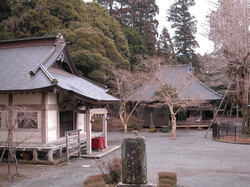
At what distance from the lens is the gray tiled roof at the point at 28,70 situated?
1164cm

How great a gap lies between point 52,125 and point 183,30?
3847 cm

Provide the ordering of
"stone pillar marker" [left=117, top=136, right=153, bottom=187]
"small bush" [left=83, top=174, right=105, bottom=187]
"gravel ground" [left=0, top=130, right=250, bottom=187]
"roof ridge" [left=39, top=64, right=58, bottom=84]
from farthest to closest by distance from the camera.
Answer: "roof ridge" [left=39, top=64, right=58, bottom=84], "gravel ground" [left=0, top=130, right=250, bottom=187], "small bush" [left=83, top=174, right=105, bottom=187], "stone pillar marker" [left=117, top=136, right=153, bottom=187]

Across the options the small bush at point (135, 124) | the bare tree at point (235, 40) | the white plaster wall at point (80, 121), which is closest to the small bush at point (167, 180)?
the white plaster wall at point (80, 121)

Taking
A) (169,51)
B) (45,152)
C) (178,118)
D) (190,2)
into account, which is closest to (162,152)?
(45,152)

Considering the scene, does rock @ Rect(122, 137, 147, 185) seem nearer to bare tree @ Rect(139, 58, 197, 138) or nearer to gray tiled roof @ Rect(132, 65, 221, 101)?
bare tree @ Rect(139, 58, 197, 138)

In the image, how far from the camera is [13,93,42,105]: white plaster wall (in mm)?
11992

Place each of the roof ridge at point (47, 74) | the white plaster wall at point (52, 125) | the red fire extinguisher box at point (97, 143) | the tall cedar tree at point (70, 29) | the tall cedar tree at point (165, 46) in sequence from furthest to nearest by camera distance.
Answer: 1. the tall cedar tree at point (165, 46)
2. the tall cedar tree at point (70, 29)
3. the red fire extinguisher box at point (97, 143)
4. the white plaster wall at point (52, 125)
5. the roof ridge at point (47, 74)

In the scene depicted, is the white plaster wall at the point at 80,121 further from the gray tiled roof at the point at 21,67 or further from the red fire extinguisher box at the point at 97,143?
the gray tiled roof at the point at 21,67

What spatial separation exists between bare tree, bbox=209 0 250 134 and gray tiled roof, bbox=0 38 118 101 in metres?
10.4

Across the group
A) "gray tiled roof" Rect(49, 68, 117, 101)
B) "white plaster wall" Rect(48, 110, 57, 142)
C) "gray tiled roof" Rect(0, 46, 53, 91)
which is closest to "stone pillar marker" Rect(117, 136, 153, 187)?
"gray tiled roof" Rect(0, 46, 53, 91)

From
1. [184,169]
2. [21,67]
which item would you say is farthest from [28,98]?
[184,169]

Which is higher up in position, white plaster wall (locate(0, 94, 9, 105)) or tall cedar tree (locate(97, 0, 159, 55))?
tall cedar tree (locate(97, 0, 159, 55))

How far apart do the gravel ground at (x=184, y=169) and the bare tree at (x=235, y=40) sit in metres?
5.76

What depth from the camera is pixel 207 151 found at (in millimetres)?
14203
